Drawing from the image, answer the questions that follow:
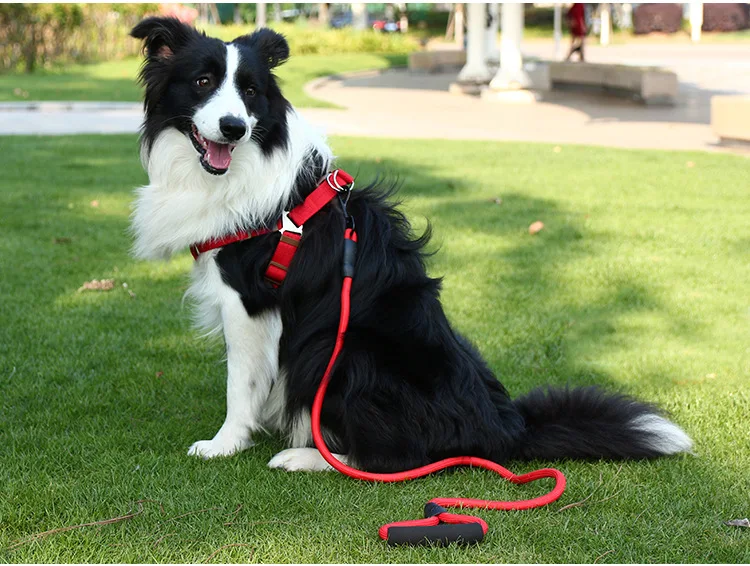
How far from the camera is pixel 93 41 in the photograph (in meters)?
29.9

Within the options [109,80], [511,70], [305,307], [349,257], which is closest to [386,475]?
[305,307]

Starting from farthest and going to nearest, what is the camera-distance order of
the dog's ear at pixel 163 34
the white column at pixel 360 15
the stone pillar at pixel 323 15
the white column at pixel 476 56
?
the stone pillar at pixel 323 15 → the white column at pixel 360 15 → the white column at pixel 476 56 → the dog's ear at pixel 163 34

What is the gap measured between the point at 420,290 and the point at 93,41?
29.2m

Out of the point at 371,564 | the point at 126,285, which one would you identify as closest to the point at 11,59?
the point at 126,285

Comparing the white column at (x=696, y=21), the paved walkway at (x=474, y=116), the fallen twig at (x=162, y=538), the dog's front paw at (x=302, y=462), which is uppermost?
the white column at (x=696, y=21)

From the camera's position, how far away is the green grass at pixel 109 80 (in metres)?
21.1

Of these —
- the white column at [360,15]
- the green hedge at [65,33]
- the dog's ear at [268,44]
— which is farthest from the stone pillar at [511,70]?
the white column at [360,15]

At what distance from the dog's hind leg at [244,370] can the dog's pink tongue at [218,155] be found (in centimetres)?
57

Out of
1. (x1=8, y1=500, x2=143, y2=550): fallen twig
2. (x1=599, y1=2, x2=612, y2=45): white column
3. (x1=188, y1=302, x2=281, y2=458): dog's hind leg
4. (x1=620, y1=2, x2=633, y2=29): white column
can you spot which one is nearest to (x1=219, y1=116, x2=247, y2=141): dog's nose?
(x1=188, y1=302, x2=281, y2=458): dog's hind leg

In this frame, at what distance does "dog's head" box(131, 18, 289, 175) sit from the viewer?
3.65m

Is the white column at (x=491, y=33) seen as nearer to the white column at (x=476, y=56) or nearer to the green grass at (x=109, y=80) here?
the green grass at (x=109, y=80)

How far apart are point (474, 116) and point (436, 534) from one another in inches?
683

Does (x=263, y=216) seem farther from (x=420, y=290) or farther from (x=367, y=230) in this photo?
(x=420, y=290)

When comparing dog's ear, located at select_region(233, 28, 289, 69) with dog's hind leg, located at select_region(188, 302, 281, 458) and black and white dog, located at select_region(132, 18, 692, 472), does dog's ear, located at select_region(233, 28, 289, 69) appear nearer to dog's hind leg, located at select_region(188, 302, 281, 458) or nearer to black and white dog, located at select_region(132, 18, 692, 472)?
black and white dog, located at select_region(132, 18, 692, 472)
